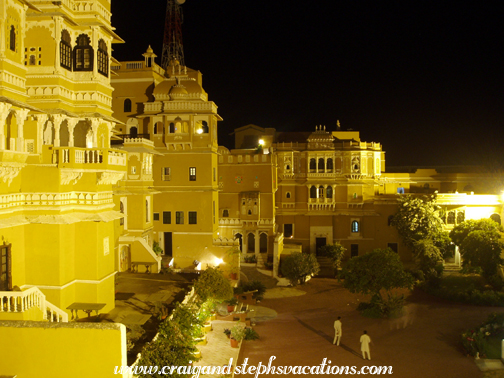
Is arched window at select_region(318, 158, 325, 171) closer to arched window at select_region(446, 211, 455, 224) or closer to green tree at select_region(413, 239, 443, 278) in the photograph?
green tree at select_region(413, 239, 443, 278)

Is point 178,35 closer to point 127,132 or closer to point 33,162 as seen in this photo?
point 127,132

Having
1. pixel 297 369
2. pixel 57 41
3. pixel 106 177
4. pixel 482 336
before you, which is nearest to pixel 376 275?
pixel 482 336

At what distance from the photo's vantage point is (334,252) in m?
36.7

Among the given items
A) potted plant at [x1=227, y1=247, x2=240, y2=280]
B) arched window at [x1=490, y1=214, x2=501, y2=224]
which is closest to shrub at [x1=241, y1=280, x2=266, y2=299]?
potted plant at [x1=227, y1=247, x2=240, y2=280]

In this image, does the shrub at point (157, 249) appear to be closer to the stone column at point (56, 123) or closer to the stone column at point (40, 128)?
the stone column at point (56, 123)

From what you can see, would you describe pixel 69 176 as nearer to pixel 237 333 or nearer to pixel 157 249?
pixel 237 333

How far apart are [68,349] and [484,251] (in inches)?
1068

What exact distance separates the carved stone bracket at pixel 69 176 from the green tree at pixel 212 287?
650 centimetres

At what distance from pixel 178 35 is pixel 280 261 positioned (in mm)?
19361

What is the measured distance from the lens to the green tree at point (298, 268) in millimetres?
29625

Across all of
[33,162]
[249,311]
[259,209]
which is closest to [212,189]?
[259,209]

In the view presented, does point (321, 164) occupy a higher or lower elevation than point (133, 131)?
lower

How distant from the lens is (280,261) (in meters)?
32.3

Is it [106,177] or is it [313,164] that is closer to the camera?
[106,177]
